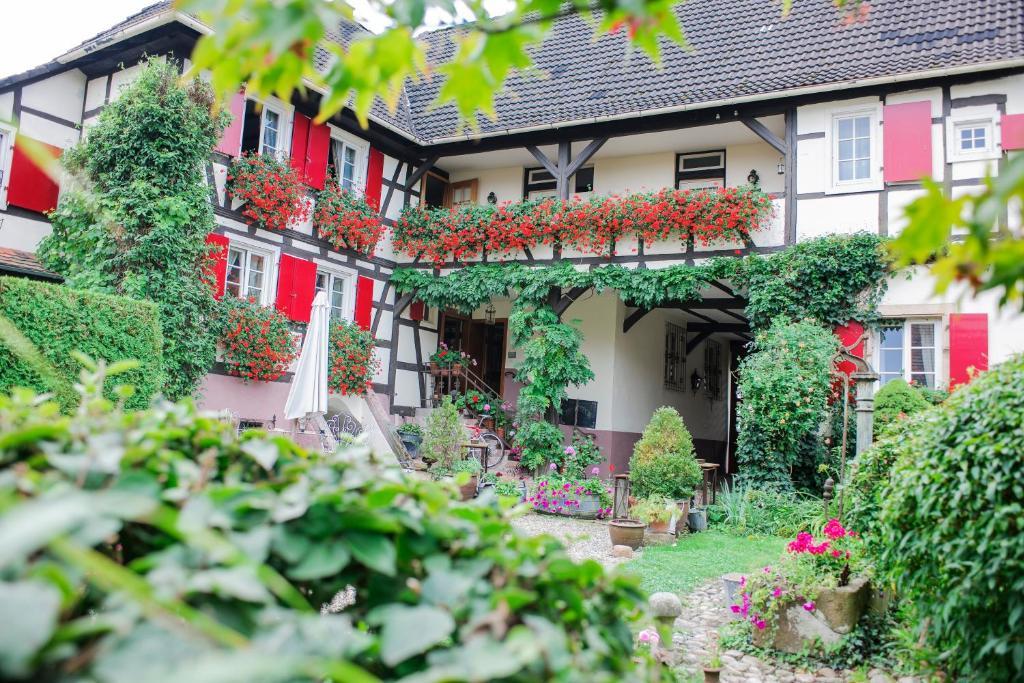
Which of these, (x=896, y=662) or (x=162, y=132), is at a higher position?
(x=162, y=132)

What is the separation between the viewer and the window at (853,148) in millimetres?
10141

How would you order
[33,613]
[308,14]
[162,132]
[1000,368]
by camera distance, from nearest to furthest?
[33,613]
[308,14]
[1000,368]
[162,132]

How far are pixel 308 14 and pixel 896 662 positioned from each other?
419 centimetres

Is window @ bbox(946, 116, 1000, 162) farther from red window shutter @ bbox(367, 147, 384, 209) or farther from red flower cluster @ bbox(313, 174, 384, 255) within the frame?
red window shutter @ bbox(367, 147, 384, 209)

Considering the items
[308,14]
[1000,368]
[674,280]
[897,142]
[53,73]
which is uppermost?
[53,73]

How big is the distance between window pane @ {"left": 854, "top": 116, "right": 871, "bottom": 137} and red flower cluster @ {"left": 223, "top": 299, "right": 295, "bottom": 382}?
863 centimetres

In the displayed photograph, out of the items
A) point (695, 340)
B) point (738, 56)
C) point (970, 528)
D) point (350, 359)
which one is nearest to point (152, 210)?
point (350, 359)

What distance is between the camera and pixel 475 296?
12055 mm

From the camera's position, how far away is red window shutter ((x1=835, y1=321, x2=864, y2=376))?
9.68m

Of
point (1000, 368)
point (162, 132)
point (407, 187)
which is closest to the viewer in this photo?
point (1000, 368)

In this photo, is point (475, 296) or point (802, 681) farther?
point (475, 296)

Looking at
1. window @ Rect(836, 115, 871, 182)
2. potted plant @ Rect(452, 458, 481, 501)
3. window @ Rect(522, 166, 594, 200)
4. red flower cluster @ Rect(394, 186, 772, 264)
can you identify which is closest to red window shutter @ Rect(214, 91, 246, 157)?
red flower cluster @ Rect(394, 186, 772, 264)

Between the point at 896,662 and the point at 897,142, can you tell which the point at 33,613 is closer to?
the point at 896,662

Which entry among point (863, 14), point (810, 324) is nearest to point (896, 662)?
point (863, 14)
